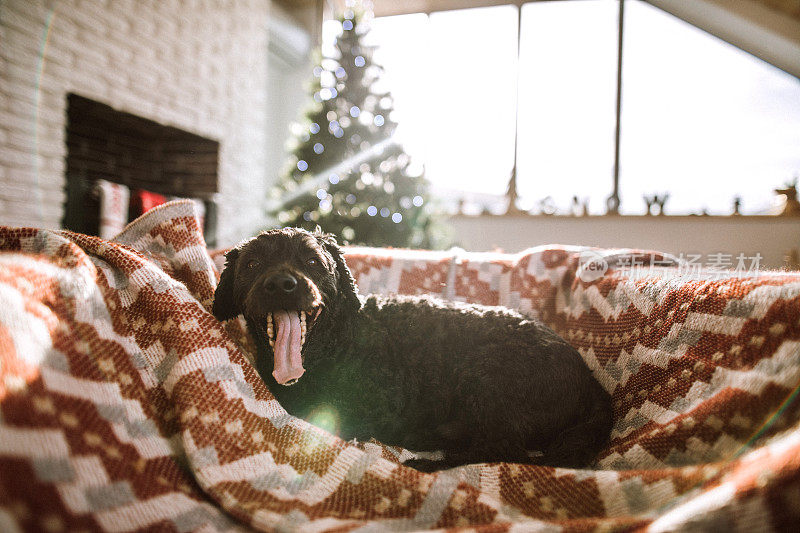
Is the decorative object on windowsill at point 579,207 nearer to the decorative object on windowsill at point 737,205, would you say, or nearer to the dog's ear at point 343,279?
the decorative object on windowsill at point 737,205

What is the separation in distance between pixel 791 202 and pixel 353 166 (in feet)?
18.8

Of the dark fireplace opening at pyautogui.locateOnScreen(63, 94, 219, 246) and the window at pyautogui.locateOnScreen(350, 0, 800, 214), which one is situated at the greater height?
the window at pyautogui.locateOnScreen(350, 0, 800, 214)

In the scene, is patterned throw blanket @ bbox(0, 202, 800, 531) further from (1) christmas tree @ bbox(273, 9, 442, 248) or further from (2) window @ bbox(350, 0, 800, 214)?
(2) window @ bbox(350, 0, 800, 214)

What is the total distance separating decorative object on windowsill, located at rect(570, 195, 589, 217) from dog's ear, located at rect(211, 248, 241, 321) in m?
6.04

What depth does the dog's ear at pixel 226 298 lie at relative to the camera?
1.68m

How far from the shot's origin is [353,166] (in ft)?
16.0

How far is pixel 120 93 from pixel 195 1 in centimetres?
177

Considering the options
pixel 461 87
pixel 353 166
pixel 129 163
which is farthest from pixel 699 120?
pixel 129 163

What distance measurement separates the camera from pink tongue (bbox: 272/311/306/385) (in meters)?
1.49

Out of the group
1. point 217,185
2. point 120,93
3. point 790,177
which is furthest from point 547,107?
point 120,93

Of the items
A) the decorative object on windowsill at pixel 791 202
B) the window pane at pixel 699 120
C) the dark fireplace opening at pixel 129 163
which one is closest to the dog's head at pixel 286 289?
the dark fireplace opening at pixel 129 163

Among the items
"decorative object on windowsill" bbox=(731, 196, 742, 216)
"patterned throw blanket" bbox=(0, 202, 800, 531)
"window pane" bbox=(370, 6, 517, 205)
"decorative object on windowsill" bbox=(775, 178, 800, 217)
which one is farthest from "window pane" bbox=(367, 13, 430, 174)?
"patterned throw blanket" bbox=(0, 202, 800, 531)

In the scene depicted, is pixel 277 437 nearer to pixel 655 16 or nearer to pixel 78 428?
pixel 78 428

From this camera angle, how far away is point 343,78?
5.07 meters
